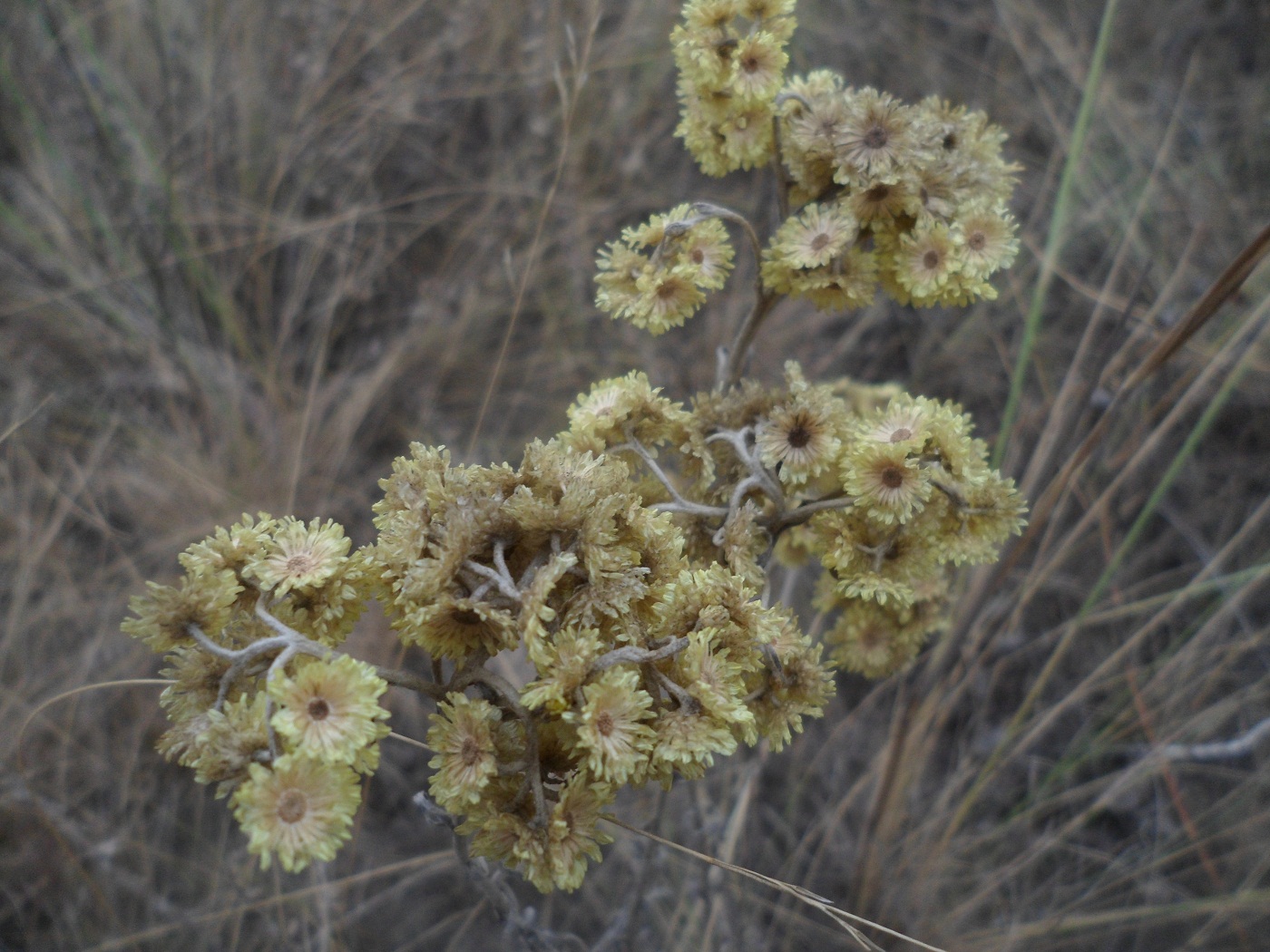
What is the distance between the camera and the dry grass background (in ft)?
6.40

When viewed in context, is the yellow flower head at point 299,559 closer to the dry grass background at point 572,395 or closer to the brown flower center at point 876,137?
the brown flower center at point 876,137

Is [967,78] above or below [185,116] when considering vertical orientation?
above

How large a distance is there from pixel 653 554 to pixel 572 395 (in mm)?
1719

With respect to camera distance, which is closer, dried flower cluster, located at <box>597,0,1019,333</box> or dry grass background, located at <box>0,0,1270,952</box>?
dried flower cluster, located at <box>597,0,1019,333</box>

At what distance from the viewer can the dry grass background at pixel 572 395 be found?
1.95m

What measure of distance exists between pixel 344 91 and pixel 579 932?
248 centimetres

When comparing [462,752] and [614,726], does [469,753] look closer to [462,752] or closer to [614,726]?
[462,752]

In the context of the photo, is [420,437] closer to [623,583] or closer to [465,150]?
[465,150]

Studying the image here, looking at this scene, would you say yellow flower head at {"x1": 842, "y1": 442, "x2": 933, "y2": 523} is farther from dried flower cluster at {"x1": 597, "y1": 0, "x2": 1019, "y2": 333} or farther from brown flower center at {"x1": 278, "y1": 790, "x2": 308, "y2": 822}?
brown flower center at {"x1": 278, "y1": 790, "x2": 308, "y2": 822}

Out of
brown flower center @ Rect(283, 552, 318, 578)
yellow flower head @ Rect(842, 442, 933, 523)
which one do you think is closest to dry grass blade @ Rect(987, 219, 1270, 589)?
yellow flower head @ Rect(842, 442, 933, 523)

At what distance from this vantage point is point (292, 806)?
72 centimetres

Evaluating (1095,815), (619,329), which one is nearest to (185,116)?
(619,329)

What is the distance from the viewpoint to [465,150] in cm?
288

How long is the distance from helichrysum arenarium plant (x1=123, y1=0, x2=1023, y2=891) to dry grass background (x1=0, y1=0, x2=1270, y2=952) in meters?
0.73
